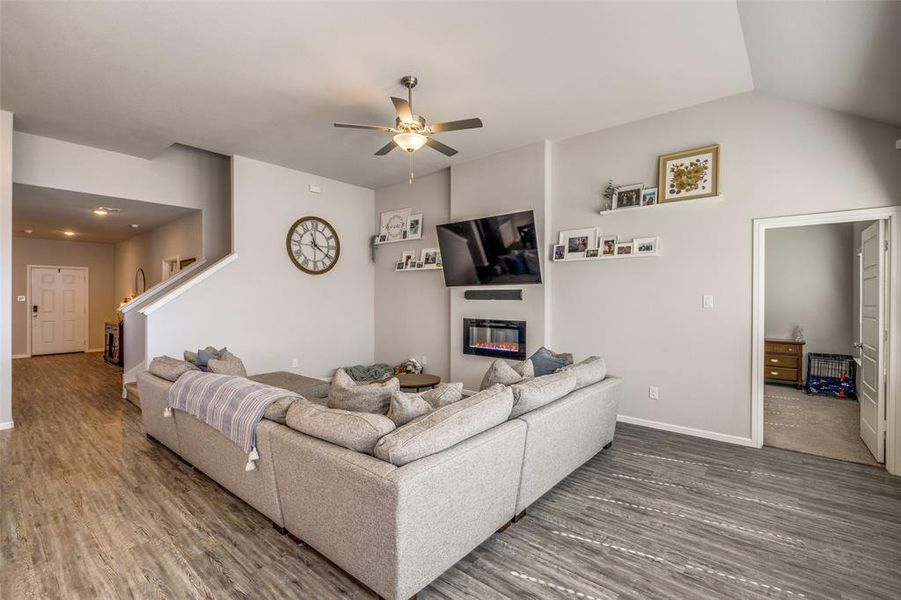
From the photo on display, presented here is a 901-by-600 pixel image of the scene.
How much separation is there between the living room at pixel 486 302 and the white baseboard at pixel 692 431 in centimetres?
2

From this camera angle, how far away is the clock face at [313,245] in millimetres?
5945

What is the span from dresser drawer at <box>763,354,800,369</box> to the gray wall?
439 mm

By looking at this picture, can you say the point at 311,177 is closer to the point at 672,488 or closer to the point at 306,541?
the point at 306,541

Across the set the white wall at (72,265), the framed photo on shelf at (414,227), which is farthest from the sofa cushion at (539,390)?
the white wall at (72,265)

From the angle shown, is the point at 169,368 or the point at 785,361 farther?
the point at 785,361

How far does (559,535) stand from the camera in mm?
2387

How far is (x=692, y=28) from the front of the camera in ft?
9.24

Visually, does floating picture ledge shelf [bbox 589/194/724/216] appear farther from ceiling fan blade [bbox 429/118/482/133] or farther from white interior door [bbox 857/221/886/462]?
ceiling fan blade [bbox 429/118/482/133]

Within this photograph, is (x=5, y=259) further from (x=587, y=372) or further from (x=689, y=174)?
(x=689, y=174)

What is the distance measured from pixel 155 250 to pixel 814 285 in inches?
414

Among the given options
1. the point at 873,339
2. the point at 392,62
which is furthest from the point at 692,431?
the point at 392,62

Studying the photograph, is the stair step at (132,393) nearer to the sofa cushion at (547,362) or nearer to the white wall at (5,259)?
the white wall at (5,259)

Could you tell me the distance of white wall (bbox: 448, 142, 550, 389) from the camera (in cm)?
489

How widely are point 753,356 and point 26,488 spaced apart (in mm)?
5542
